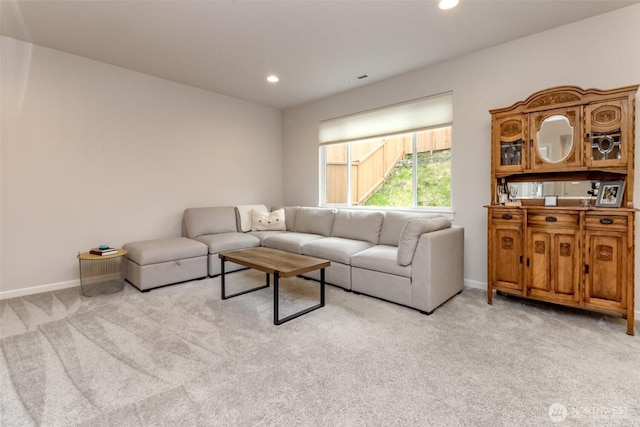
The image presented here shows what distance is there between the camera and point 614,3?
2.56 meters

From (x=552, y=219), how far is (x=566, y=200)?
38 cm

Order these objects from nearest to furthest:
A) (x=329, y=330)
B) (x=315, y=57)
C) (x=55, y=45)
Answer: (x=329, y=330)
(x=55, y=45)
(x=315, y=57)

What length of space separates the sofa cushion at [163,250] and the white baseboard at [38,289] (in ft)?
2.19

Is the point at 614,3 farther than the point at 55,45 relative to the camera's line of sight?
No

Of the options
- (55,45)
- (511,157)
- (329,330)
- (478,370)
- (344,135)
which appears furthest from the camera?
(344,135)

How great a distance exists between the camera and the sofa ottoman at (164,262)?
342 centimetres

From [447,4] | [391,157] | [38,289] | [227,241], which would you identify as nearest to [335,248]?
[227,241]

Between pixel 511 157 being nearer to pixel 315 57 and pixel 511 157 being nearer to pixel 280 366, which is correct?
pixel 315 57

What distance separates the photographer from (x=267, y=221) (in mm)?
4906

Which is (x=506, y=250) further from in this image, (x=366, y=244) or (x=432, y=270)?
(x=366, y=244)

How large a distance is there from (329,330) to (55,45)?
13.2ft

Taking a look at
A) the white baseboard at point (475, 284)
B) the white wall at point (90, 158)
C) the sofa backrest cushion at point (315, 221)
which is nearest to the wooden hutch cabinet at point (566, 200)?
the white baseboard at point (475, 284)

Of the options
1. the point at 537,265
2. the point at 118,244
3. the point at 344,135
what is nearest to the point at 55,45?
the point at 118,244

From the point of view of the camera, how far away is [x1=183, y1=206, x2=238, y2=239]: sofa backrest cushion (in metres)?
4.34
